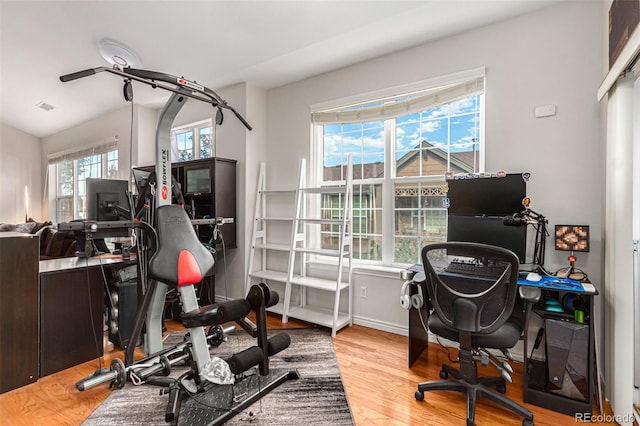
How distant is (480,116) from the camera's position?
8.57 ft

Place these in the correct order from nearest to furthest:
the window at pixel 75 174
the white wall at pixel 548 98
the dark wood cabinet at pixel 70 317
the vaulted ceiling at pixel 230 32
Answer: the white wall at pixel 548 98 → the dark wood cabinet at pixel 70 317 → the vaulted ceiling at pixel 230 32 → the window at pixel 75 174

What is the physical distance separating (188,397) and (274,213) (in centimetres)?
224

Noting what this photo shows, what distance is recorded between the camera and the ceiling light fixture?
322cm

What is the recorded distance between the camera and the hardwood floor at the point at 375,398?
178cm

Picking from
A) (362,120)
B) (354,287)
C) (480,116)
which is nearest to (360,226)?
(354,287)

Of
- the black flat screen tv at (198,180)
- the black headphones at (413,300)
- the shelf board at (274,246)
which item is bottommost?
the black headphones at (413,300)

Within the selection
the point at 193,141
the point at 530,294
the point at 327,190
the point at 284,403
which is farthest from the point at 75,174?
the point at 530,294

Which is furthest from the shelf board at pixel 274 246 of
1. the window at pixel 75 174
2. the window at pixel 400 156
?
the window at pixel 75 174

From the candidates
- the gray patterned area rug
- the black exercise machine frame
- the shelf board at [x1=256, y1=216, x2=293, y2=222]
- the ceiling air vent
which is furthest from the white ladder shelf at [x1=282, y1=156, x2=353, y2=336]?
the ceiling air vent

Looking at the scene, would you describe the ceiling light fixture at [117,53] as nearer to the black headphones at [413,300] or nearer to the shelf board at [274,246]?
the shelf board at [274,246]

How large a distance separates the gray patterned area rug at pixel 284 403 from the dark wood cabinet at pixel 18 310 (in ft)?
2.27

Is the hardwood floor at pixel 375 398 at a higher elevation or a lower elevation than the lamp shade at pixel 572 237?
lower

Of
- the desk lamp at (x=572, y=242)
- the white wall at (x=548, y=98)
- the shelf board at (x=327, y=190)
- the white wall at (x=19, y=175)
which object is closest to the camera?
the desk lamp at (x=572, y=242)

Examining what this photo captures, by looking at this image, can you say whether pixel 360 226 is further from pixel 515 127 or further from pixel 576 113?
pixel 576 113
